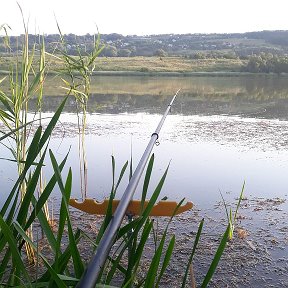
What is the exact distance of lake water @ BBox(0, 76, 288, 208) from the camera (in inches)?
208

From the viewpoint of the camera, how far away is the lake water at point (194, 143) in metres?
5.29

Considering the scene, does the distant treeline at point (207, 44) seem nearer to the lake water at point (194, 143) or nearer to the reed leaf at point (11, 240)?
the lake water at point (194, 143)

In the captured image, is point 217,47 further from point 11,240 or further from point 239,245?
point 11,240

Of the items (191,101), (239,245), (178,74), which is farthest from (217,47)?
(239,245)

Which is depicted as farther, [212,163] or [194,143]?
[194,143]

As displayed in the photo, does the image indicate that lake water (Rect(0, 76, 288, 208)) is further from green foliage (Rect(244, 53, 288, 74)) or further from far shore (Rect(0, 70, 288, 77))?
green foliage (Rect(244, 53, 288, 74))

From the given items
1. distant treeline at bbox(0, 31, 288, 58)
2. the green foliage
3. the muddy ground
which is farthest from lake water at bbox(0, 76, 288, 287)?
distant treeline at bbox(0, 31, 288, 58)

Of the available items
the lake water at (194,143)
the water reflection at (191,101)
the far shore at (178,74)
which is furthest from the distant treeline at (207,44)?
the lake water at (194,143)

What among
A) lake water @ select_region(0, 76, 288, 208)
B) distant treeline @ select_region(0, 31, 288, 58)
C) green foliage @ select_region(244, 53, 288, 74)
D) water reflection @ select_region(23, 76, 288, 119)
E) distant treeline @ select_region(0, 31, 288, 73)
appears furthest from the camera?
distant treeline @ select_region(0, 31, 288, 58)

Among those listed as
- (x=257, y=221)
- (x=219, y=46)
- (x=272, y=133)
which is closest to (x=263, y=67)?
(x=272, y=133)

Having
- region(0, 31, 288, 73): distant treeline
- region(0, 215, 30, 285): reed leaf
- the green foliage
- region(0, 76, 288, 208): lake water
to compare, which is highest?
region(0, 31, 288, 73): distant treeline

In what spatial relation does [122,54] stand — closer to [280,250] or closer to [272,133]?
[272,133]

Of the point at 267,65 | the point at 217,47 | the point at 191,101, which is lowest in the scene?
the point at 191,101

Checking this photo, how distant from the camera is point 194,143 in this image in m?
7.77
